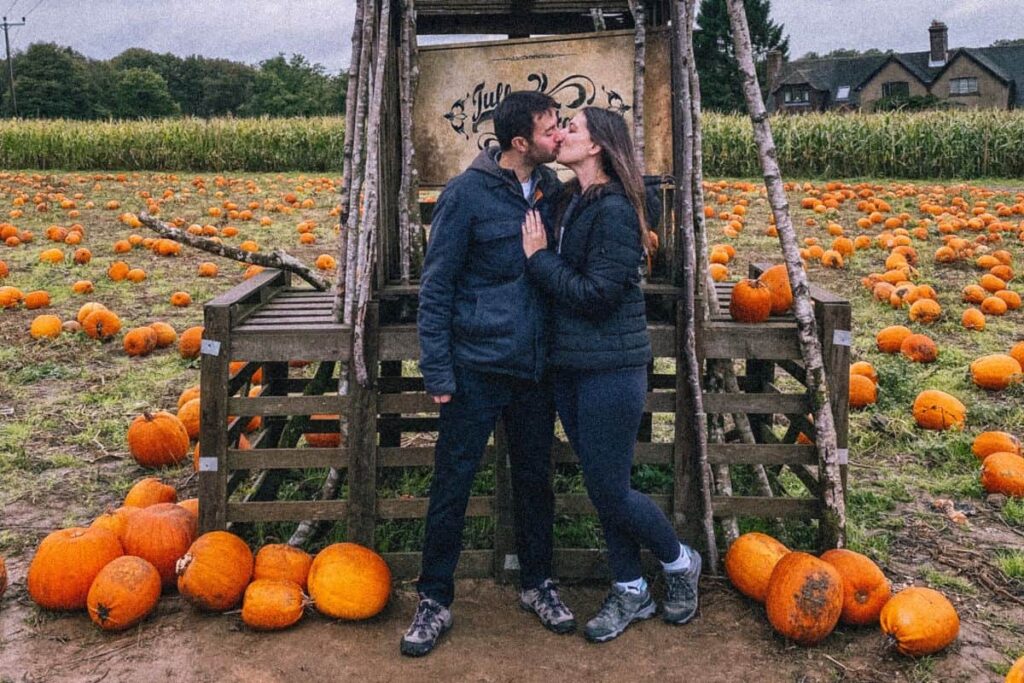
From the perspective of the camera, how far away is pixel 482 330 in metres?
3.46

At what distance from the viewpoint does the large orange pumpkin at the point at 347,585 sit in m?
3.73

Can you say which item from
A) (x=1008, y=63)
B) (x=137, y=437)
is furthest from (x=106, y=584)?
(x=1008, y=63)

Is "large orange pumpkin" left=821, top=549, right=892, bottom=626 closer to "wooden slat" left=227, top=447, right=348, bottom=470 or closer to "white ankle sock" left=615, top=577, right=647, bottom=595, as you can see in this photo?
"white ankle sock" left=615, top=577, right=647, bottom=595

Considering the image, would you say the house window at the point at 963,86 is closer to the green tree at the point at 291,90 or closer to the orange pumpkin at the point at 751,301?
the green tree at the point at 291,90

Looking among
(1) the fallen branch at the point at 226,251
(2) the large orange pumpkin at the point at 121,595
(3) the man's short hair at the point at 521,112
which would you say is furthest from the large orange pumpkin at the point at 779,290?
(2) the large orange pumpkin at the point at 121,595

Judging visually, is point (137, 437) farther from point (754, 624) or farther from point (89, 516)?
point (754, 624)

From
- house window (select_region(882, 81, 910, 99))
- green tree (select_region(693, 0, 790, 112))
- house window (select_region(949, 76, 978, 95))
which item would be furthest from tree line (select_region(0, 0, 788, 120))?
house window (select_region(949, 76, 978, 95))

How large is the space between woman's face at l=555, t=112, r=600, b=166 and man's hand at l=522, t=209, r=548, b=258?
0.82 feet

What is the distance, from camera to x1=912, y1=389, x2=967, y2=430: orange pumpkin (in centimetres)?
588

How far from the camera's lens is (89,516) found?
4.79 m

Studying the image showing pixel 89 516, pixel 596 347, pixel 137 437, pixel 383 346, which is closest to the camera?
pixel 596 347

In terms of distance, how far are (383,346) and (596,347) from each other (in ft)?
3.55

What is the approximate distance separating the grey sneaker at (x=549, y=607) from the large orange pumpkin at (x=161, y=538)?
146 centimetres

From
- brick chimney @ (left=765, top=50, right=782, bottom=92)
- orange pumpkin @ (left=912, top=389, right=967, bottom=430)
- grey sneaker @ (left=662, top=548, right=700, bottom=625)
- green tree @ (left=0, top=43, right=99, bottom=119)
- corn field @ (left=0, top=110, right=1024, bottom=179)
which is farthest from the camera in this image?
green tree @ (left=0, top=43, right=99, bottom=119)
